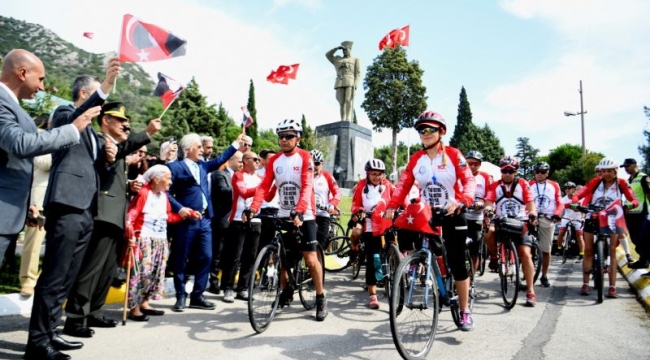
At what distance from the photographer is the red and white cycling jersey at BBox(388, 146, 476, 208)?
4719mm

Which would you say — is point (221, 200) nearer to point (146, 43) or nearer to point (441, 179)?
point (146, 43)

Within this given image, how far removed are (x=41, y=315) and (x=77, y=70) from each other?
142 meters

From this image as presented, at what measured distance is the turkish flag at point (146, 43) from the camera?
4.44 metres

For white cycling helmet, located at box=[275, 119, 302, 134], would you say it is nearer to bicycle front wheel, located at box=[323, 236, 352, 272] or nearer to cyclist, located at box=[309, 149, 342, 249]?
cyclist, located at box=[309, 149, 342, 249]

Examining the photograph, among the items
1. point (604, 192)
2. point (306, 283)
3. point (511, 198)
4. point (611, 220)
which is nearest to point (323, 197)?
point (306, 283)

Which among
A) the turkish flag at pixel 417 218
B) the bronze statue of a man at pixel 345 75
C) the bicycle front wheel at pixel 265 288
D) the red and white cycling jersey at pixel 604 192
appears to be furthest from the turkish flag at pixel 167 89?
the bronze statue of a man at pixel 345 75

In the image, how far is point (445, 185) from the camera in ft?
15.7

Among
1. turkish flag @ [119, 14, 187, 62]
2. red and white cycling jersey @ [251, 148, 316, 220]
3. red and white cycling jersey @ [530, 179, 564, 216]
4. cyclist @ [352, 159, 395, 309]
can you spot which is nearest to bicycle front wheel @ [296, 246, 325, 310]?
red and white cycling jersey @ [251, 148, 316, 220]

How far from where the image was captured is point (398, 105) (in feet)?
169

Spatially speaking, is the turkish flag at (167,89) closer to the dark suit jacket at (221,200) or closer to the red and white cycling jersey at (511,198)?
the dark suit jacket at (221,200)

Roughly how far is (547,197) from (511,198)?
2.15 m

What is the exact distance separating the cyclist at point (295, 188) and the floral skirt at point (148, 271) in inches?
53.9

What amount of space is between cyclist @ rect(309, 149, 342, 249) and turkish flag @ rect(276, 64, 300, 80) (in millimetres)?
5202

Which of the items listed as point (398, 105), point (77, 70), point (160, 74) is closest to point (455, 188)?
point (160, 74)
